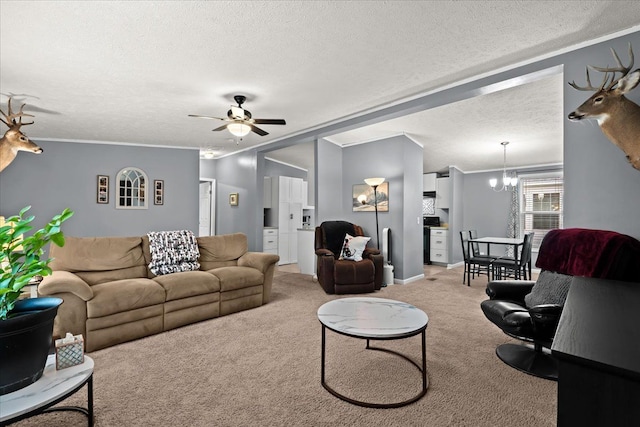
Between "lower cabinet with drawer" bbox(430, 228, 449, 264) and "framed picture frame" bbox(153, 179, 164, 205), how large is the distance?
620cm

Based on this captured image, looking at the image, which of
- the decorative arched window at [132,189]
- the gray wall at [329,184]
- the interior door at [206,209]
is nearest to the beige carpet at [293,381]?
the gray wall at [329,184]

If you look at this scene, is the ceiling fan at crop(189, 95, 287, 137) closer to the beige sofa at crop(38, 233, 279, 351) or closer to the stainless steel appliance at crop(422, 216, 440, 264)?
the beige sofa at crop(38, 233, 279, 351)

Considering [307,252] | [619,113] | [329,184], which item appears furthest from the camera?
[307,252]

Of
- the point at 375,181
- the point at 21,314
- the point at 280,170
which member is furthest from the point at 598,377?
the point at 280,170

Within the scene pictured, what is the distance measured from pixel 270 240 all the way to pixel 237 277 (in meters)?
3.48

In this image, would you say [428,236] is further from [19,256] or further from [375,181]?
[19,256]

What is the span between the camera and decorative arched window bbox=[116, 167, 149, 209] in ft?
19.5

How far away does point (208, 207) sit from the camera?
782 centimetres

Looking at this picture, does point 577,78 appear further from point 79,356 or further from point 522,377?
point 79,356

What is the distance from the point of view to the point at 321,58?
8.91 ft

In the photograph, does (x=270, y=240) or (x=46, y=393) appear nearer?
(x=46, y=393)

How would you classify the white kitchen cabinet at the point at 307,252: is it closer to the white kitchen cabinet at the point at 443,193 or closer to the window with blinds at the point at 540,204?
the white kitchen cabinet at the point at 443,193

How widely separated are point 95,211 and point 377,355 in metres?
5.82

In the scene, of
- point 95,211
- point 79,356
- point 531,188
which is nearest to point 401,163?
point 531,188
